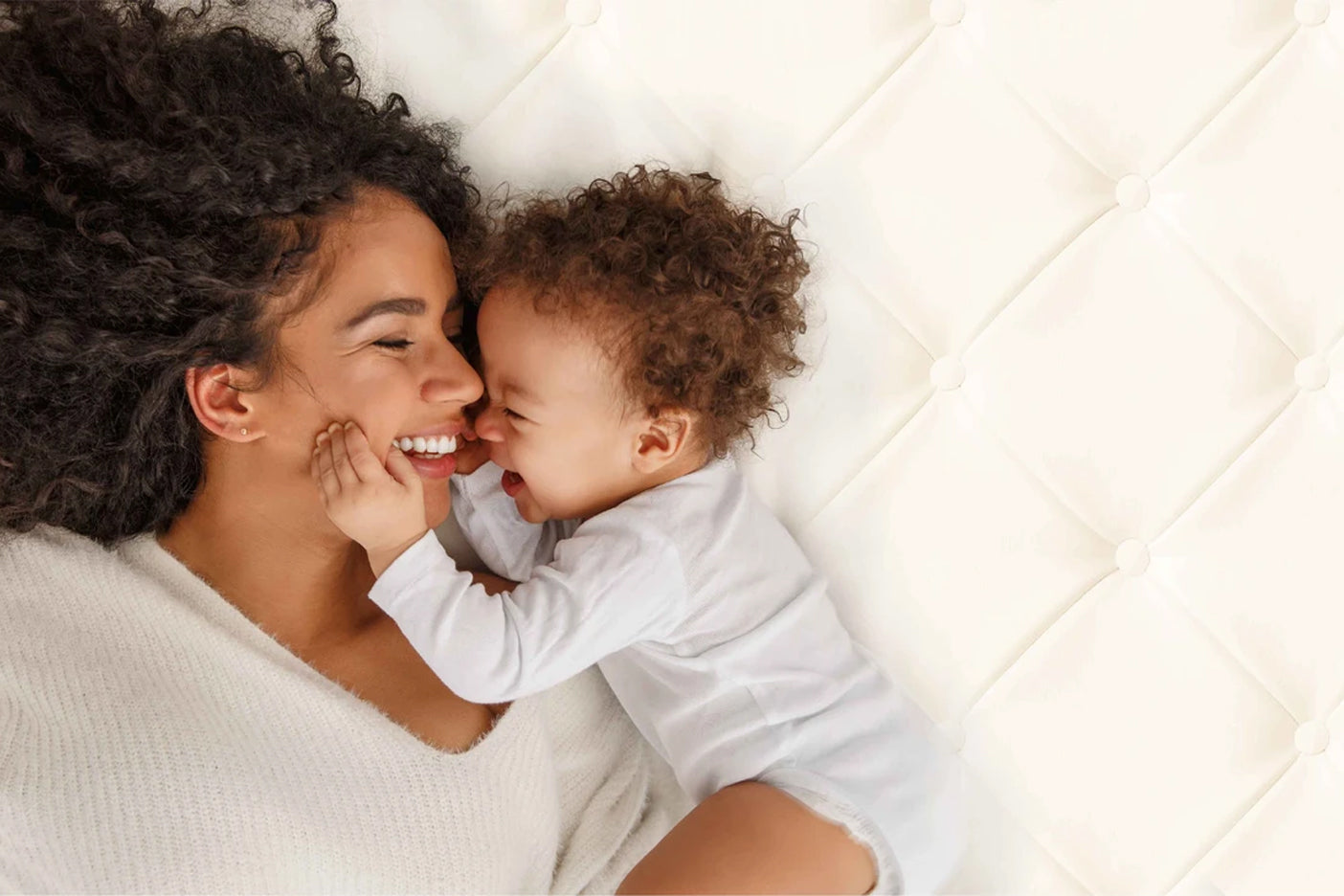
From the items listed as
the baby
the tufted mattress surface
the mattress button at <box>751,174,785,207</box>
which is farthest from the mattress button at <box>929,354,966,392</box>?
the mattress button at <box>751,174,785,207</box>

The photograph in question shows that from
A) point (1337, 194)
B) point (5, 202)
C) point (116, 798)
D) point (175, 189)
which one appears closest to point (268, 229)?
point (175, 189)

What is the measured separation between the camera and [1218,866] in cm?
154

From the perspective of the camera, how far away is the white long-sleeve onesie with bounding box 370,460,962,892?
4.39ft

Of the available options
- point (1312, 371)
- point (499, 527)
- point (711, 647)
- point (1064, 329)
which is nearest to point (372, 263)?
point (499, 527)

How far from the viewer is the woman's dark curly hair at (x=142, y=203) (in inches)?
50.4

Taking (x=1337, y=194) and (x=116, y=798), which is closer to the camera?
(x=116, y=798)

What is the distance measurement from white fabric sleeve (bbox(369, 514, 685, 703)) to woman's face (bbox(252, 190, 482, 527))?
16 centimetres

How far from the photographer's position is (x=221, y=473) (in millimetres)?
1494

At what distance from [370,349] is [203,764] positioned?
49cm

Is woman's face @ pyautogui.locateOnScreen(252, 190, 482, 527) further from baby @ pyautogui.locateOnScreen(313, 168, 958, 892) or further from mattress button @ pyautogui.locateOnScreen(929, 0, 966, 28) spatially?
mattress button @ pyautogui.locateOnScreen(929, 0, 966, 28)

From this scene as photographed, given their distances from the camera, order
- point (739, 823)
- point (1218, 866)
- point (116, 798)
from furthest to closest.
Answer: point (1218, 866), point (739, 823), point (116, 798)

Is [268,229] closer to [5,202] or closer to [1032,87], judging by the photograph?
[5,202]

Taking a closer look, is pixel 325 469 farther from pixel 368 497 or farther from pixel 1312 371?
pixel 1312 371

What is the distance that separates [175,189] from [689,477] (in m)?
0.67
